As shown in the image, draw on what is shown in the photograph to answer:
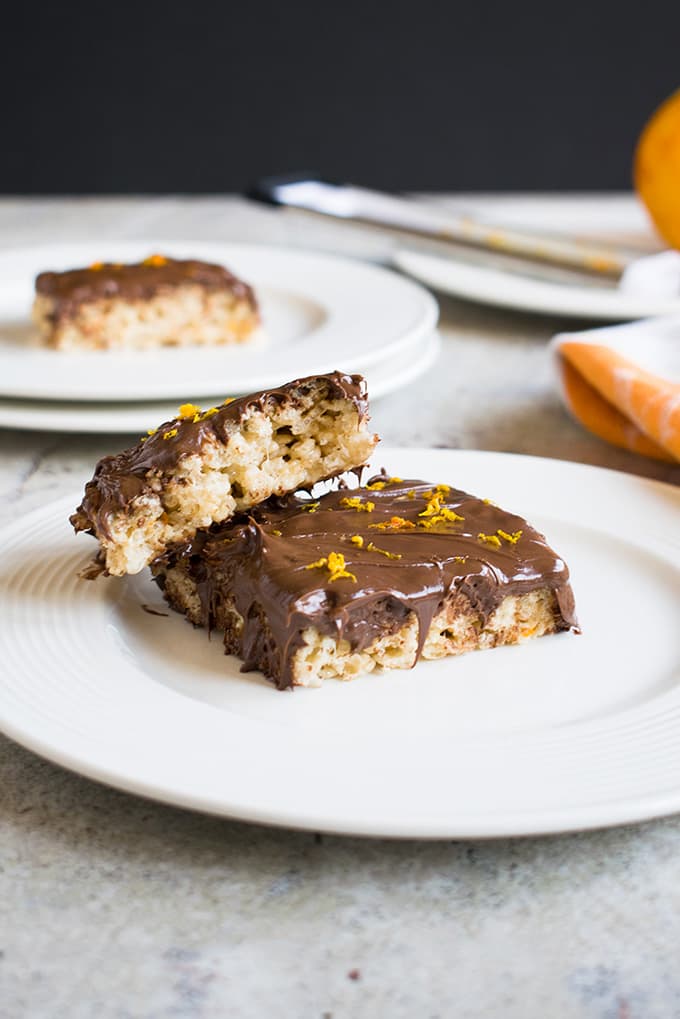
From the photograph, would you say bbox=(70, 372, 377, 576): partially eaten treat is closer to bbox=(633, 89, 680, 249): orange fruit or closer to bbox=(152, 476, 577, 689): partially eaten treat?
bbox=(152, 476, 577, 689): partially eaten treat

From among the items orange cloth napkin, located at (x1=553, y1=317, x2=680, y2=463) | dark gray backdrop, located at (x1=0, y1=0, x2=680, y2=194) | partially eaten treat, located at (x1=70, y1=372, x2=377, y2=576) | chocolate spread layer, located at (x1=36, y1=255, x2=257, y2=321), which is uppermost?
partially eaten treat, located at (x1=70, y1=372, x2=377, y2=576)

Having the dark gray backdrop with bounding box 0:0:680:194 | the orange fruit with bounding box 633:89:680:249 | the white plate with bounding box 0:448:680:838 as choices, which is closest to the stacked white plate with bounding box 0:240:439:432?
the white plate with bounding box 0:448:680:838

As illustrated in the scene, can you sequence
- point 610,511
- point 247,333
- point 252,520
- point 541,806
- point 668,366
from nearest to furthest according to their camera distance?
point 541,806
point 252,520
point 610,511
point 668,366
point 247,333

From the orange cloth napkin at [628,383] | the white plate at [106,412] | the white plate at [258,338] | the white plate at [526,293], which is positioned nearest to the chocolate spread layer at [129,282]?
the white plate at [258,338]

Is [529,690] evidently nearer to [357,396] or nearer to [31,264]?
[357,396]

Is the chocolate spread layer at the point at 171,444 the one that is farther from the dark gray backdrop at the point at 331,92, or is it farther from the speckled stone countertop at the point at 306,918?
the dark gray backdrop at the point at 331,92

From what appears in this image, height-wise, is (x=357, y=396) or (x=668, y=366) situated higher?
(x=357, y=396)

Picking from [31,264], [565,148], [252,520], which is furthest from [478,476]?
[565,148]
